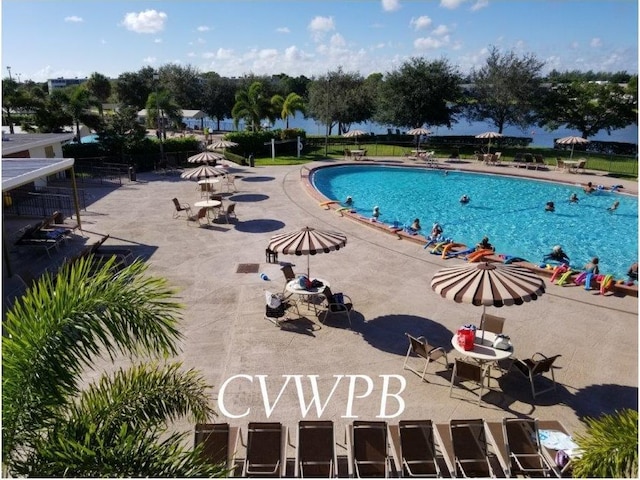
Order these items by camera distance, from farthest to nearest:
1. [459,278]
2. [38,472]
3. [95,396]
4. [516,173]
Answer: [516,173] → [459,278] → [95,396] → [38,472]

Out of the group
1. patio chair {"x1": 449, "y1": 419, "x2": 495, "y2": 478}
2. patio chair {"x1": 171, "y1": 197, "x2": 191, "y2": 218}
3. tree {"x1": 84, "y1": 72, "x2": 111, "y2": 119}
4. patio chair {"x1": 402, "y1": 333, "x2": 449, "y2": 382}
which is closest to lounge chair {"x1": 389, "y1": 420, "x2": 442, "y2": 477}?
patio chair {"x1": 449, "y1": 419, "x2": 495, "y2": 478}

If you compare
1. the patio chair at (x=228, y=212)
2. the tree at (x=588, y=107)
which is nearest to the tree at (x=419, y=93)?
the tree at (x=588, y=107)

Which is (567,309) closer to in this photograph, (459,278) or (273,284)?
(459,278)

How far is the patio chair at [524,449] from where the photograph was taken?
6.98m

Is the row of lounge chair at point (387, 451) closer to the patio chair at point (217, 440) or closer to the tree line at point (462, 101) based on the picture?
the patio chair at point (217, 440)

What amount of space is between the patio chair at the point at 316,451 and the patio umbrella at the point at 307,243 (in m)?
5.03

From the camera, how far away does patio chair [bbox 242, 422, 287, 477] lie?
22.5 feet

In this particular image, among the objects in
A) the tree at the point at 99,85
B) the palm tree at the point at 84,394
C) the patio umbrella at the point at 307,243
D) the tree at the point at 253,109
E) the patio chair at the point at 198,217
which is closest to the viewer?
the palm tree at the point at 84,394

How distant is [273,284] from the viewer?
1425 centimetres

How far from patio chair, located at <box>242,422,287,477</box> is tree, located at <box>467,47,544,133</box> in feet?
146

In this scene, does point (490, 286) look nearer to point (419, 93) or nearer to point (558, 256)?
point (558, 256)

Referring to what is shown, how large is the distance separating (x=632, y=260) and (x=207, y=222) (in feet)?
60.6

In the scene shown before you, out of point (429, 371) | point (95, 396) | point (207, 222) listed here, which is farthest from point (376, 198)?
point (95, 396)

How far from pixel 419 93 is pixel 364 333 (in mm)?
38662
